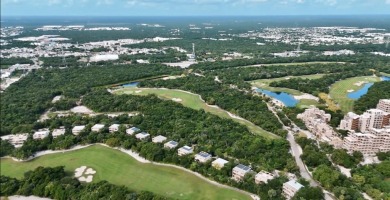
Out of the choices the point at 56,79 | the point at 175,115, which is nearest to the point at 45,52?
the point at 56,79

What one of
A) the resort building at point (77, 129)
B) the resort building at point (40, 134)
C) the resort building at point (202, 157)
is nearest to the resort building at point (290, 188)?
the resort building at point (202, 157)

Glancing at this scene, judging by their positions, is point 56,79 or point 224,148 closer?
point 224,148

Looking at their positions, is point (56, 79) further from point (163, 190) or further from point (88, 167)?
point (163, 190)

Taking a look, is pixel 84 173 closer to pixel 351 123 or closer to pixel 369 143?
pixel 369 143

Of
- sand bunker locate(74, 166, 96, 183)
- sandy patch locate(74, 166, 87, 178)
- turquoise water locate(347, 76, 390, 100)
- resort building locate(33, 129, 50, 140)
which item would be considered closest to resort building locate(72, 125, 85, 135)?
resort building locate(33, 129, 50, 140)

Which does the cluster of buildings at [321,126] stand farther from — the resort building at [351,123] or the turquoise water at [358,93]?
the turquoise water at [358,93]

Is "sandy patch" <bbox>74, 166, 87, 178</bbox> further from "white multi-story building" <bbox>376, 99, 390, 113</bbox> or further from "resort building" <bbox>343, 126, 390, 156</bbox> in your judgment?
"white multi-story building" <bbox>376, 99, 390, 113</bbox>

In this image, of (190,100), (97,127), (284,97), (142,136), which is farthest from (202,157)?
(284,97)
